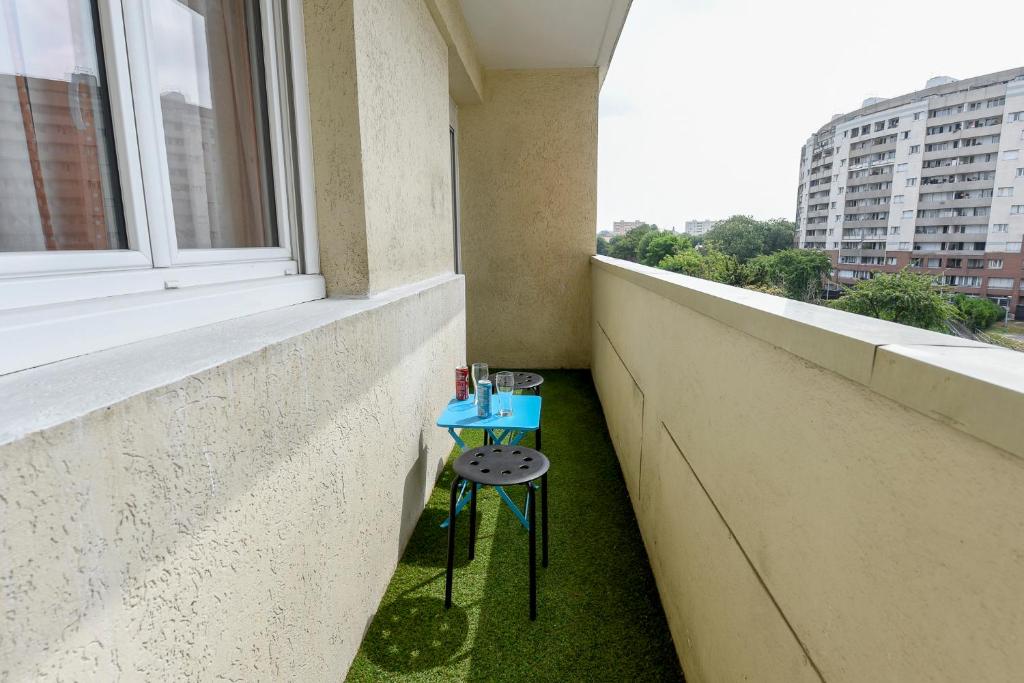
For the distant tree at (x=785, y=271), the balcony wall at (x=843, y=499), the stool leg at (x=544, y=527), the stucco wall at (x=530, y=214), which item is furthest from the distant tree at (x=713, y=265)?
the balcony wall at (x=843, y=499)

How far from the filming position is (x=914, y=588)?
604 millimetres

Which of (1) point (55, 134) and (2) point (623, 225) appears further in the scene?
(2) point (623, 225)

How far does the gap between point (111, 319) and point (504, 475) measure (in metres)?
1.40

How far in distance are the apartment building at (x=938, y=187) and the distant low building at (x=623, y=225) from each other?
3236 centimetres

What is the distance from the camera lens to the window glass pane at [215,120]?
1.25m

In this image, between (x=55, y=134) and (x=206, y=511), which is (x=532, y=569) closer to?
(x=206, y=511)

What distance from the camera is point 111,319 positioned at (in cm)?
97

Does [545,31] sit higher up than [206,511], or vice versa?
[545,31]

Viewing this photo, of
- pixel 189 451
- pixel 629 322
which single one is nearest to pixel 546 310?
pixel 629 322

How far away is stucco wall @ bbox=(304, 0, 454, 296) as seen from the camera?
178 cm

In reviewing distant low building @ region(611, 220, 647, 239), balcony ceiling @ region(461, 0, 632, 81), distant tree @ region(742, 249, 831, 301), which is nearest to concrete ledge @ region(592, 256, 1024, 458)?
balcony ceiling @ region(461, 0, 632, 81)

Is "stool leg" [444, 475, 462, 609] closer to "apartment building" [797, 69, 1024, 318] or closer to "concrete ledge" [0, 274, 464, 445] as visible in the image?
"concrete ledge" [0, 274, 464, 445]

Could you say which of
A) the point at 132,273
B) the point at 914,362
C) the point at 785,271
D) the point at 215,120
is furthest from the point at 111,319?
the point at 785,271

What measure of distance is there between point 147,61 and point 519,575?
7.49 ft
